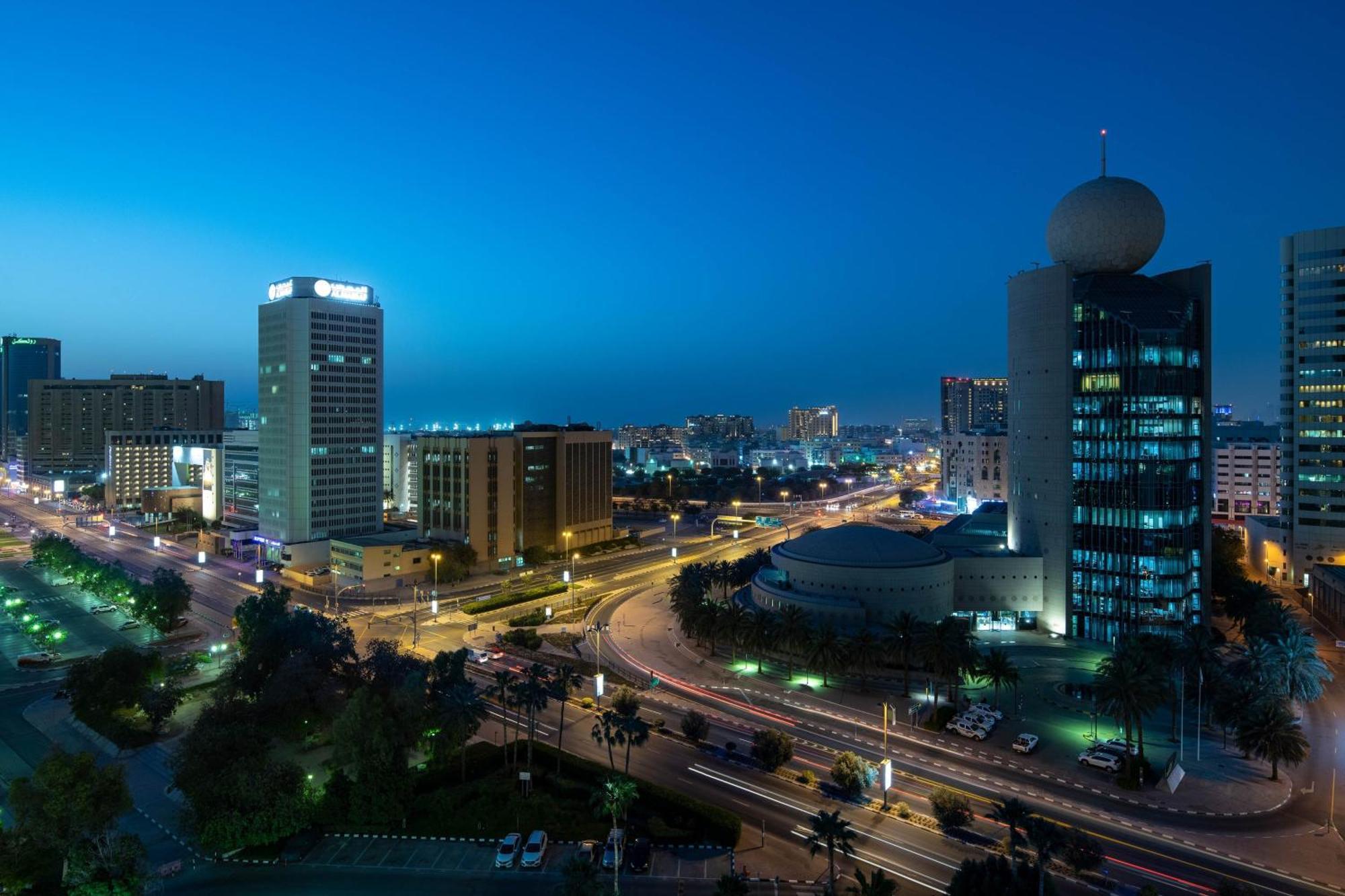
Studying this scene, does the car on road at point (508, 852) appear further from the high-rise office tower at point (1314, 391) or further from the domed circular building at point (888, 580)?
the high-rise office tower at point (1314, 391)

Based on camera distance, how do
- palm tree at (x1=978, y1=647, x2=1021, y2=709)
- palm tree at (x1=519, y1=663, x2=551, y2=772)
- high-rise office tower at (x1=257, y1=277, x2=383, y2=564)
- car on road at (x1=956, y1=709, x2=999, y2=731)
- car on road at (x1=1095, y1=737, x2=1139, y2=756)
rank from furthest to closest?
high-rise office tower at (x1=257, y1=277, x2=383, y2=564)
palm tree at (x1=978, y1=647, x2=1021, y2=709)
car on road at (x1=956, y1=709, x2=999, y2=731)
car on road at (x1=1095, y1=737, x2=1139, y2=756)
palm tree at (x1=519, y1=663, x2=551, y2=772)

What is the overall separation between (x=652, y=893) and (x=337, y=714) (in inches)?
1227

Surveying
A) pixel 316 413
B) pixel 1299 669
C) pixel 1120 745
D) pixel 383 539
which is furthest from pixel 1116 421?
pixel 316 413

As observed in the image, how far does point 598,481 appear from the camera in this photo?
14400cm

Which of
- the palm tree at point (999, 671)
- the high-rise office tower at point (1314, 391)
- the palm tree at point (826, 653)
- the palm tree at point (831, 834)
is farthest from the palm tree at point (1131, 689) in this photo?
the high-rise office tower at point (1314, 391)

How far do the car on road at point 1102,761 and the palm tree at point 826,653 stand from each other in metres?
20.1

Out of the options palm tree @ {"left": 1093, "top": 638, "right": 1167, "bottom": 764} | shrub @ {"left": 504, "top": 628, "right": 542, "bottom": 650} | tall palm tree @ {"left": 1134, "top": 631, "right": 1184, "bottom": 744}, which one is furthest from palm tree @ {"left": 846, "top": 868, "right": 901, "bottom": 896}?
shrub @ {"left": 504, "top": 628, "right": 542, "bottom": 650}

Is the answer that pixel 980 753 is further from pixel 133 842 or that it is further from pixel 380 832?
pixel 133 842

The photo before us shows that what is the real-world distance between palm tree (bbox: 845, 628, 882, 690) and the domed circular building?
10162mm

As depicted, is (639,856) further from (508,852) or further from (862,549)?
(862,549)

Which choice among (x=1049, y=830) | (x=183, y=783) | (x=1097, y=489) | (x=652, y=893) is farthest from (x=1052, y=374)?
(x=183, y=783)

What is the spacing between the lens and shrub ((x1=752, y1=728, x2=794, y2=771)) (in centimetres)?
5184

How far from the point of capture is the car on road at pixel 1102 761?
52.7m

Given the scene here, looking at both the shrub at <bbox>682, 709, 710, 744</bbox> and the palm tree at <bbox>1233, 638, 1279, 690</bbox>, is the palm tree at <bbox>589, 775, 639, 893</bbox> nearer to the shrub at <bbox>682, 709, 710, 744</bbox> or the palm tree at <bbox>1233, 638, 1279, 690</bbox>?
the shrub at <bbox>682, 709, 710, 744</bbox>
